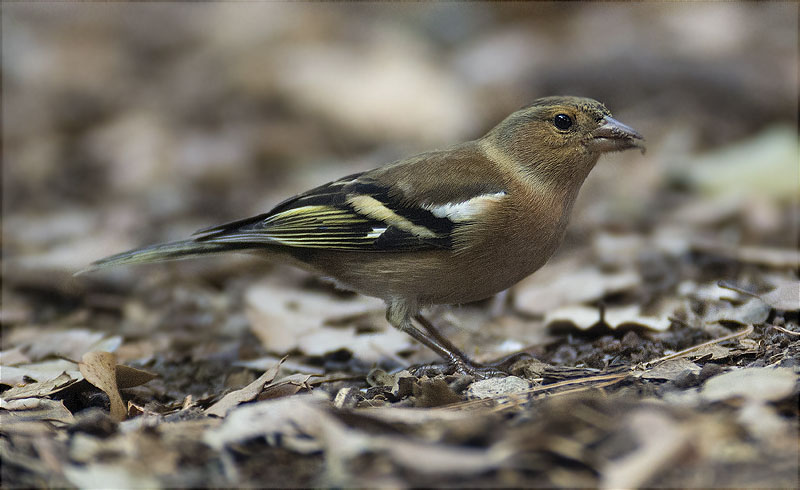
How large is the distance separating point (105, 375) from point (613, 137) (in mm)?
2925

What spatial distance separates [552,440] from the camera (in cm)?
258

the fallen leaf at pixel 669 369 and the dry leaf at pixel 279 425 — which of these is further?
the fallen leaf at pixel 669 369

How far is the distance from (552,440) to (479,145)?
263 centimetres

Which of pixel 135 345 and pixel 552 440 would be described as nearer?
pixel 552 440

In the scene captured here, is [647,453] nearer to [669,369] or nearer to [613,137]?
[669,369]

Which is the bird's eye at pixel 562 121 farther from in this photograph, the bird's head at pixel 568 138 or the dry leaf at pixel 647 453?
the dry leaf at pixel 647 453

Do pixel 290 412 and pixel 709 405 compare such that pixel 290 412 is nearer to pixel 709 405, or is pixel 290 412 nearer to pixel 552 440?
pixel 552 440

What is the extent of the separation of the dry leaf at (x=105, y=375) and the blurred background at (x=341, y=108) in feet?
7.27

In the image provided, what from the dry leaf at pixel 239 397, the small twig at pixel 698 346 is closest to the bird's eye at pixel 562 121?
the small twig at pixel 698 346

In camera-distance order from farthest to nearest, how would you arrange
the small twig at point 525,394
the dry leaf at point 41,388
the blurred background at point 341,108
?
the blurred background at point 341,108, the dry leaf at point 41,388, the small twig at point 525,394

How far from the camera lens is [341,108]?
10180mm

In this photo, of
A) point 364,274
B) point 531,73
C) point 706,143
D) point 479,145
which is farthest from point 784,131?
point 364,274

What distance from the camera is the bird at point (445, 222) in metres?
4.32

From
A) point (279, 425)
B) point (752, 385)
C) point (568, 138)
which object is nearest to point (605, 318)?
point (568, 138)
